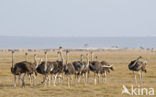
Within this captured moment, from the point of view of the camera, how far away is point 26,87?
27.7 meters

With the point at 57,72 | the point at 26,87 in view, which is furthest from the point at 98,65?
the point at 26,87

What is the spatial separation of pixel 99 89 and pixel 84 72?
3.18 m

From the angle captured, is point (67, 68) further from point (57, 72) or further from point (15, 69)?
point (15, 69)

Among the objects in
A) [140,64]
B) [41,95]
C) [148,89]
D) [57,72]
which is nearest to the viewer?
[41,95]

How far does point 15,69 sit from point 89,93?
16.1 ft

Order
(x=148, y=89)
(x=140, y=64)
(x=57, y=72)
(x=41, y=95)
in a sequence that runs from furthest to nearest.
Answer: (x=140, y=64) < (x=57, y=72) < (x=148, y=89) < (x=41, y=95)

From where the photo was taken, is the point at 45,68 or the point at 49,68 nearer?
the point at 45,68

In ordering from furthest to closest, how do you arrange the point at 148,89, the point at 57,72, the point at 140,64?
the point at 140,64, the point at 57,72, the point at 148,89

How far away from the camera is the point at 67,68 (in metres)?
28.4

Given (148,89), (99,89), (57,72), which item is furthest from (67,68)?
(148,89)

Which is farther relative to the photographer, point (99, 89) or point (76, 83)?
point (76, 83)

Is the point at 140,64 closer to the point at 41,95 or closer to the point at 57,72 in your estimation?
the point at 57,72

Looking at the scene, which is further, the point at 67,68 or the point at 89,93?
the point at 67,68

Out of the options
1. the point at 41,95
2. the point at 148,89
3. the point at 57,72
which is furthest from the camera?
the point at 57,72
